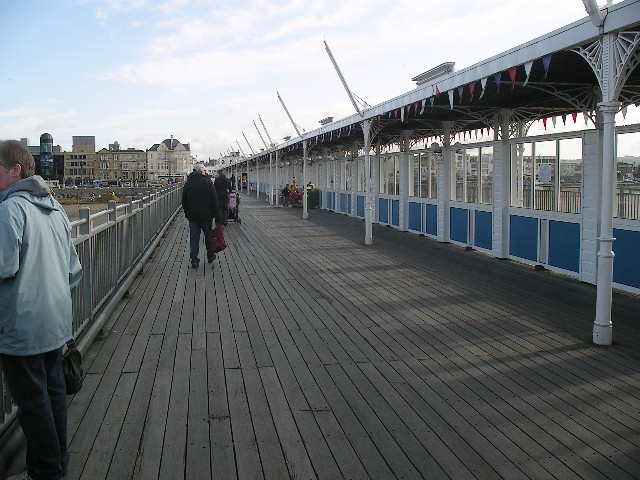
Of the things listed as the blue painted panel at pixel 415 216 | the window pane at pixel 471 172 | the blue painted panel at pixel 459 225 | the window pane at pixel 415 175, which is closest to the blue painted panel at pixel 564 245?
the window pane at pixel 471 172

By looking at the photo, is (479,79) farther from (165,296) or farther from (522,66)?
(165,296)

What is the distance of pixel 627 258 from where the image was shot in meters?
7.94

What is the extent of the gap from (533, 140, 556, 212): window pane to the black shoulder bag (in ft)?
26.0

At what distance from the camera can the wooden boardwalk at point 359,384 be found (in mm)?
3436

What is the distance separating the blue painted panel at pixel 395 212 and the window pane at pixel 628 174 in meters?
9.04

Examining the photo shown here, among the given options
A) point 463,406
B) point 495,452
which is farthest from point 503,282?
point 495,452

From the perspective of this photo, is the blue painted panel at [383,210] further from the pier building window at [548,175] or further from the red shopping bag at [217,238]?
the red shopping bag at [217,238]

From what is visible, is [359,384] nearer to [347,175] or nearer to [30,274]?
[30,274]

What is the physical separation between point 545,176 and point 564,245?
45.3 inches

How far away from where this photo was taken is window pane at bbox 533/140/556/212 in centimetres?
965

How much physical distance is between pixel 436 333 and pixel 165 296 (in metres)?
3.45

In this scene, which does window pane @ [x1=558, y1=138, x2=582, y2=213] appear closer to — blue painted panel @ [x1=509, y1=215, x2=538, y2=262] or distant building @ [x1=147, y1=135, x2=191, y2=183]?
blue painted panel @ [x1=509, y1=215, x2=538, y2=262]

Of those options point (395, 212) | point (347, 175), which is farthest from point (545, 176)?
point (347, 175)

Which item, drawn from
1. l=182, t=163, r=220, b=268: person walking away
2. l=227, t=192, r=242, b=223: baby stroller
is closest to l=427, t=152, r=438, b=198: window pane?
l=182, t=163, r=220, b=268: person walking away
